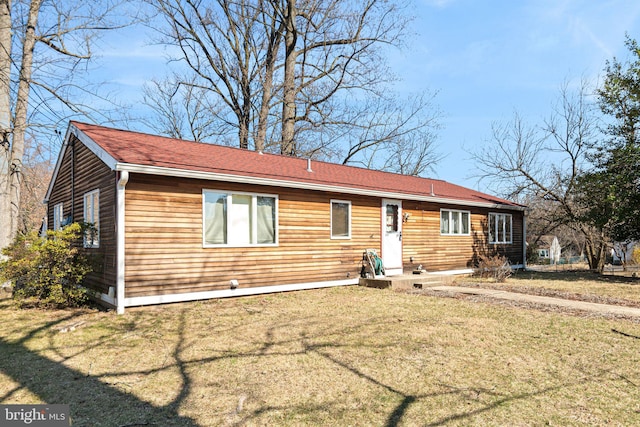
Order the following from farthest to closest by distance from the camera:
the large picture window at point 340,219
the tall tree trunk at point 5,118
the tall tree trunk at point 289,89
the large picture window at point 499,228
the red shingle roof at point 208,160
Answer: the tall tree trunk at point 289,89 < the large picture window at point 499,228 < the large picture window at point 340,219 < the tall tree trunk at point 5,118 < the red shingle roof at point 208,160

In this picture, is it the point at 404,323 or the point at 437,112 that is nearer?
the point at 404,323

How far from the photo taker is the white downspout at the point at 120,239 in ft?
24.7

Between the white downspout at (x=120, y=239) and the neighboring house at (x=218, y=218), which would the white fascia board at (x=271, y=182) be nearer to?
the neighboring house at (x=218, y=218)

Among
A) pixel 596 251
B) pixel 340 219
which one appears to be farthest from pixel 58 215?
pixel 596 251

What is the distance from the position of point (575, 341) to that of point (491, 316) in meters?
1.72

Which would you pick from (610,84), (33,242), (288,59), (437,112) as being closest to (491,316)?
(33,242)

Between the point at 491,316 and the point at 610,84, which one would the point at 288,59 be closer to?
the point at 610,84

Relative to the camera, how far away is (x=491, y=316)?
7.37 metres

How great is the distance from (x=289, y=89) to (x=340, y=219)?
11902mm

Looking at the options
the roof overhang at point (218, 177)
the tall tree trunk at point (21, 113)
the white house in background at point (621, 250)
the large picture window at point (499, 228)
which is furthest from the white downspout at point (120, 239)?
the white house in background at point (621, 250)

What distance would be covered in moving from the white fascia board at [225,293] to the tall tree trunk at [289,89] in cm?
1119

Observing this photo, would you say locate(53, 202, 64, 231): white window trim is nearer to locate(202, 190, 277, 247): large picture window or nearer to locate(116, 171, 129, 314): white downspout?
locate(116, 171, 129, 314): white downspout

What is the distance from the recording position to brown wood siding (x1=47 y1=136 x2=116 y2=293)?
8.20 m

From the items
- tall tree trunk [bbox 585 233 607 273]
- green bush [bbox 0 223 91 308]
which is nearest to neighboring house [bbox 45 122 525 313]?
green bush [bbox 0 223 91 308]
